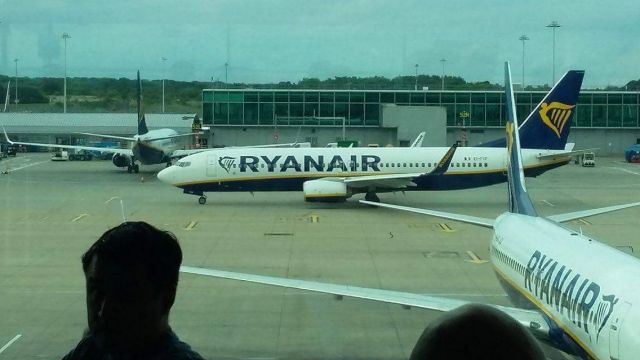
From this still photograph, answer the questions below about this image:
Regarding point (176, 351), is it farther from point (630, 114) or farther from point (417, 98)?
point (417, 98)

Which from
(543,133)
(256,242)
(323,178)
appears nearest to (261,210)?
(323,178)

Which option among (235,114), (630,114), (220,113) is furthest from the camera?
(235,114)

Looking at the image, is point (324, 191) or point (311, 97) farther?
point (311, 97)

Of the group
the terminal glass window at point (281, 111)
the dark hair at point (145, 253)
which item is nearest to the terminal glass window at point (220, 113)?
the terminal glass window at point (281, 111)

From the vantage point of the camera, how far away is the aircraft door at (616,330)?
29.5 ft

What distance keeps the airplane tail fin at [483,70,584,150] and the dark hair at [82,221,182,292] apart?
111 ft

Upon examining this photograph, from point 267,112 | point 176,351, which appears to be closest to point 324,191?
point 267,112

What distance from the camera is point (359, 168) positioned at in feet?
129

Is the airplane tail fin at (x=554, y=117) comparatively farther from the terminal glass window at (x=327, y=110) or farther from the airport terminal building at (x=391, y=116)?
the terminal glass window at (x=327, y=110)

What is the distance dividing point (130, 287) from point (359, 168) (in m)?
36.6

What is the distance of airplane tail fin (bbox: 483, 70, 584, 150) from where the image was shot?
3566 cm

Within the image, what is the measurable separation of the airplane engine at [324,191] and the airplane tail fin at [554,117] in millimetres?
7917

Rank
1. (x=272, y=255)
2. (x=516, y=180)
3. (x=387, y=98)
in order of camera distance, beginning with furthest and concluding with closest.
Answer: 1. (x=387, y=98)
2. (x=272, y=255)
3. (x=516, y=180)

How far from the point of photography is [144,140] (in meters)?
54.8
